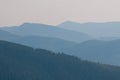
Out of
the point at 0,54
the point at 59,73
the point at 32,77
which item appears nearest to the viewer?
the point at 32,77

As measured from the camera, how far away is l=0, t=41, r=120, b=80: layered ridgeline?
171 meters

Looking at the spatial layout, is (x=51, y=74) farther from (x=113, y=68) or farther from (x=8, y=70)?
(x=113, y=68)

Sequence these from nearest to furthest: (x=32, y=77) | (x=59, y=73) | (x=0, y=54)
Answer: (x=32, y=77)
(x=59, y=73)
(x=0, y=54)

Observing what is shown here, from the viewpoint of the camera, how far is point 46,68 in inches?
7190

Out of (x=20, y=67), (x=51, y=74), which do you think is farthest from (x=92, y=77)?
(x=20, y=67)

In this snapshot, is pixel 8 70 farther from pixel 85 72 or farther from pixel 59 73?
pixel 85 72

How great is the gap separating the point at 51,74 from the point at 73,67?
1548cm

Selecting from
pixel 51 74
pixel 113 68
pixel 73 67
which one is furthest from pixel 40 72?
pixel 113 68

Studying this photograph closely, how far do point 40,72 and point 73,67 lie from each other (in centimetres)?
1810

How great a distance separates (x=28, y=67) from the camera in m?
181

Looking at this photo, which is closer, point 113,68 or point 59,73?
point 59,73

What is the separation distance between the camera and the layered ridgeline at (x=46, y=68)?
171375 millimetres

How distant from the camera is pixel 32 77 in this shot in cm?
16788

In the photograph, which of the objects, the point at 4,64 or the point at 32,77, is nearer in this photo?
the point at 32,77
